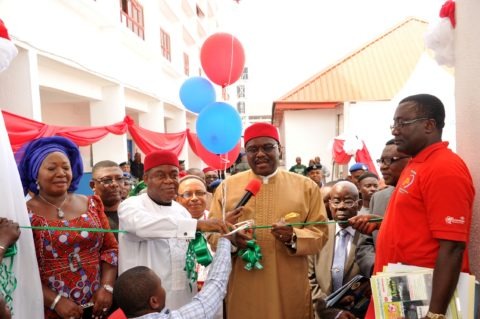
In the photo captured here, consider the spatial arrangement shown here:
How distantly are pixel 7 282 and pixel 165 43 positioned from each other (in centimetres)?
1482

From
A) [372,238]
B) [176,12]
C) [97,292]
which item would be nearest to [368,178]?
[372,238]

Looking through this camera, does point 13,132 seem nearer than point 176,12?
Yes

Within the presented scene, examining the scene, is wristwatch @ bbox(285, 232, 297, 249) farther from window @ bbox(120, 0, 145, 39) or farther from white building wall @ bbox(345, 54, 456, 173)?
window @ bbox(120, 0, 145, 39)

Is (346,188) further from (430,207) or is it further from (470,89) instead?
(430,207)

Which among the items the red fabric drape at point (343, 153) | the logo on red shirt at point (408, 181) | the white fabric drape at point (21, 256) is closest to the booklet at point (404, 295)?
the logo on red shirt at point (408, 181)

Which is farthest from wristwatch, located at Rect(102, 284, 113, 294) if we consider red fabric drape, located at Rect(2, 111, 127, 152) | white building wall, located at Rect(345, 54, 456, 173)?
white building wall, located at Rect(345, 54, 456, 173)

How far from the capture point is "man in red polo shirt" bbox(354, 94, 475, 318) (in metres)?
1.66

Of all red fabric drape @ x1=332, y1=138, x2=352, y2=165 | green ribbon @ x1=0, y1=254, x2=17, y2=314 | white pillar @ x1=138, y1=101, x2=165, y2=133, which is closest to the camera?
green ribbon @ x1=0, y1=254, x2=17, y2=314

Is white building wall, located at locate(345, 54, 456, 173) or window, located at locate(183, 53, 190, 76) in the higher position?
window, located at locate(183, 53, 190, 76)

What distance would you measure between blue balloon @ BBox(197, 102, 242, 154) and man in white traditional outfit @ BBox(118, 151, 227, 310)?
4.69ft

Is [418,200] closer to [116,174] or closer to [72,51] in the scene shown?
[116,174]

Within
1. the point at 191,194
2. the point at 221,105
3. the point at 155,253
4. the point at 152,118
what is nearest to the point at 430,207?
the point at 155,253

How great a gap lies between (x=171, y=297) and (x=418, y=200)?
1.65 metres

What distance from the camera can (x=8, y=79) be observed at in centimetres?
636
